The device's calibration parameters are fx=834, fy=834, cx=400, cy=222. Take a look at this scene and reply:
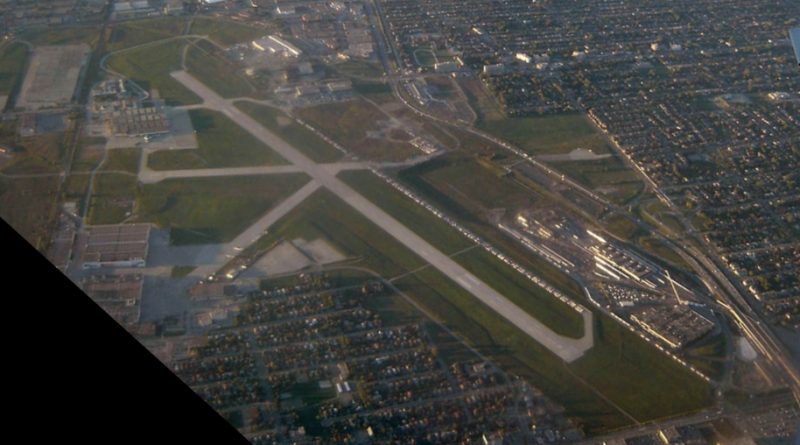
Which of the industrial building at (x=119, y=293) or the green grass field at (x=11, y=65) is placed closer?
the industrial building at (x=119, y=293)

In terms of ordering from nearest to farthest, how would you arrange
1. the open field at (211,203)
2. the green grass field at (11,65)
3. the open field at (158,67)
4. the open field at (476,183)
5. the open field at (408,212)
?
1. the open field at (211,203)
2. the open field at (408,212)
3. the open field at (476,183)
4. the green grass field at (11,65)
5. the open field at (158,67)

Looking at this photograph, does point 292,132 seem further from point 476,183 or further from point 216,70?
point 476,183

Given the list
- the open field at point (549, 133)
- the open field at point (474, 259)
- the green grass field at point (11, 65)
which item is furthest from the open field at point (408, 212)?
the green grass field at point (11, 65)

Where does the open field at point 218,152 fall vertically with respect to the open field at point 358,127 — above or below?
below

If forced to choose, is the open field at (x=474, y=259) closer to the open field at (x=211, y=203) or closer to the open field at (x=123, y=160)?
the open field at (x=211, y=203)

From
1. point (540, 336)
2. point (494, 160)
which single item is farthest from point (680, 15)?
point (540, 336)

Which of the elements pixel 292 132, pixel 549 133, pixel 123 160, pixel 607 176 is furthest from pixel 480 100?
pixel 123 160

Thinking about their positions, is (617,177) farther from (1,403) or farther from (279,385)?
(1,403)
